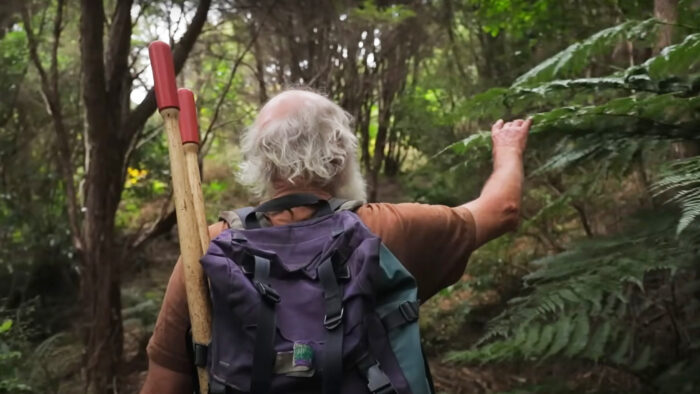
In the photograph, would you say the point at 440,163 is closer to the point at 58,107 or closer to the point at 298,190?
the point at 58,107

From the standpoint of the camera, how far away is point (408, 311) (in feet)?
5.01

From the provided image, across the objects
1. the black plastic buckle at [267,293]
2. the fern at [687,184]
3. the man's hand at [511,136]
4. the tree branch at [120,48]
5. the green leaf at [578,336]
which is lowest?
the green leaf at [578,336]

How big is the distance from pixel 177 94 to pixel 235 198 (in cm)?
954

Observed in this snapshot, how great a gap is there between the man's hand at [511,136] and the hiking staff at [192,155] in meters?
0.92

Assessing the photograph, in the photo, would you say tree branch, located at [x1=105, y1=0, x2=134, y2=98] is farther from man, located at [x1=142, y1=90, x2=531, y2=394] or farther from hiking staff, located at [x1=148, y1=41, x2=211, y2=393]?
man, located at [x1=142, y1=90, x2=531, y2=394]

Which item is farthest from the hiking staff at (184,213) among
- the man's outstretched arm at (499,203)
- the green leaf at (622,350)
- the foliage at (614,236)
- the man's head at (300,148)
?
the green leaf at (622,350)

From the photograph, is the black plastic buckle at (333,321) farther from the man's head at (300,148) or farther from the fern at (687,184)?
the fern at (687,184)

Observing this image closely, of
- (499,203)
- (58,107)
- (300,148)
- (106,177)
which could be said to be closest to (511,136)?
(499,203)

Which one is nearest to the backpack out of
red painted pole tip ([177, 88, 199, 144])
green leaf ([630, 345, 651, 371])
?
red painted pole tip ([177, 88, 199, 144])

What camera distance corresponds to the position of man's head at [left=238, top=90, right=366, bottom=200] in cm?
173

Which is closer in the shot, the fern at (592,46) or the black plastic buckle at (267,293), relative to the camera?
the black plastic buckle at (267,293)

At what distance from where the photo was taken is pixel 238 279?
4.83 feet

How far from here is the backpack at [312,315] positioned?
4.67 feet

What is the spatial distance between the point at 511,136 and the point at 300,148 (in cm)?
71
